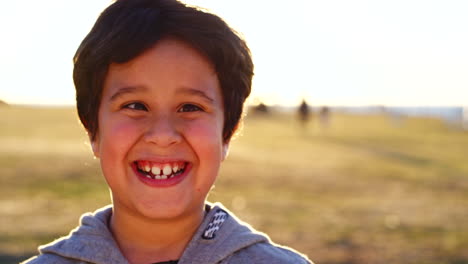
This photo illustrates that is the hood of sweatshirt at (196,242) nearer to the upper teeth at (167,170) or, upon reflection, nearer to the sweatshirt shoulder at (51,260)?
the sweatshirt shoulder at (51,260)

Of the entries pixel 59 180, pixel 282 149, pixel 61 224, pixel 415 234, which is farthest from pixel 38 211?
pixel 282 149

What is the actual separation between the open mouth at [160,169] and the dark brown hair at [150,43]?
33 centimetres

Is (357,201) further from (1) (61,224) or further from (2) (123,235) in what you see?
(2) (123,235)

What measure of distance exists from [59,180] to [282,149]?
13222 mm

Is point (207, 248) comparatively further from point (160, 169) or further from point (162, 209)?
point (160, 169)

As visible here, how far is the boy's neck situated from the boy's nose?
13.2 inches

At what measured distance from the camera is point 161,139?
109 inches

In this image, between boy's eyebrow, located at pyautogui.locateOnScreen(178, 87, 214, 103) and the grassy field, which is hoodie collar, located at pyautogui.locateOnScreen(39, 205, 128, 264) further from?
the grassy field

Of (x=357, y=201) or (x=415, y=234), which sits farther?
(x=357, y=201)

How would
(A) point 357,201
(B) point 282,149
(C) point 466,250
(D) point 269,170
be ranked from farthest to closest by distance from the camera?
(B) point 282,149
(D) point 269,170
(A) point 357,201
(C) point 466,250

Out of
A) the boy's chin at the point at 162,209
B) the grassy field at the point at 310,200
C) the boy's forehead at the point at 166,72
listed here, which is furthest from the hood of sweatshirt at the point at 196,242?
the grassy field at the point at 310,200

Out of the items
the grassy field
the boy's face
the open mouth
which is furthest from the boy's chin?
the grassy field

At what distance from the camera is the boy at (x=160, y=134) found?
2832 millimetres

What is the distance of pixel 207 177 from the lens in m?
2.85
